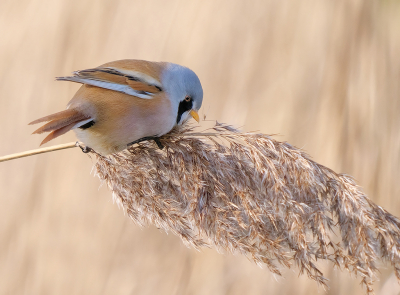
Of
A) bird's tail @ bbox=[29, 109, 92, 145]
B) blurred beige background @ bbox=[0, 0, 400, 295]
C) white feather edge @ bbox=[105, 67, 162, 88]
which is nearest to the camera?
bird's tail @ bbox=[29, 109, 92, 145]

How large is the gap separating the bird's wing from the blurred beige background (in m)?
0.53

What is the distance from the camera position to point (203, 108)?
2.00 m

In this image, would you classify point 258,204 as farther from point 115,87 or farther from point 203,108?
point 203,108

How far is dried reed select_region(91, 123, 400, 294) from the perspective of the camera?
1103 millimetres

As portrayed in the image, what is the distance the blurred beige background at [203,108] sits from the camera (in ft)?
6.16

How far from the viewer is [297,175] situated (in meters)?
1.19

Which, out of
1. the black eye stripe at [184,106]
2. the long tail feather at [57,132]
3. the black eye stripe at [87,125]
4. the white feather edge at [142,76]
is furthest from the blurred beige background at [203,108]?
the long tail feather at [57,132]

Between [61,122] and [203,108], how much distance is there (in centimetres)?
89

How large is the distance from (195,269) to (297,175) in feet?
3.22

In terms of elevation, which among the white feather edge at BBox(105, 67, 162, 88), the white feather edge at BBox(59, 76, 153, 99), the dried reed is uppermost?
the white feather edge at BBox(105, 67, 162, 88)

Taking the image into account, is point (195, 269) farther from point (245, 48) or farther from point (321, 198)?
point (245, 48)

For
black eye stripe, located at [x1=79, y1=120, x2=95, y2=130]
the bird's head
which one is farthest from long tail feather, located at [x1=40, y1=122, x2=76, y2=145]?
the bird's head

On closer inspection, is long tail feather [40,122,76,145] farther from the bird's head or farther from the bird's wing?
the bird's head

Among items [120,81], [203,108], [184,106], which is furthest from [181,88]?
[203,108]
